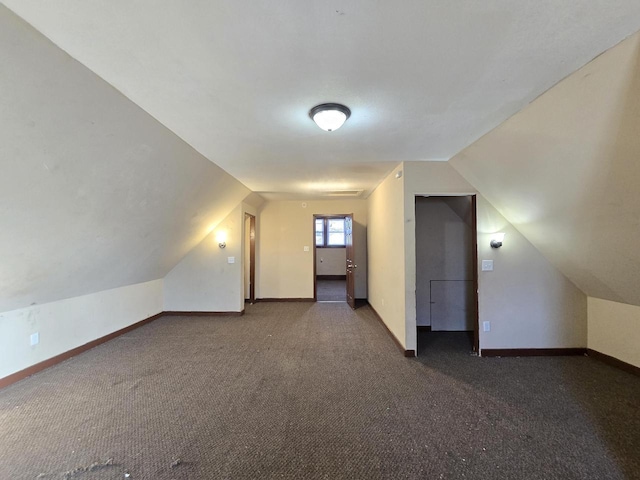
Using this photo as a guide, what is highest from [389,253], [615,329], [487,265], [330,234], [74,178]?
[74,178]

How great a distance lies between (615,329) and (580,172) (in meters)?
2.43

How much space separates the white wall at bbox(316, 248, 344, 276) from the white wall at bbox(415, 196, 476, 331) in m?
6.16

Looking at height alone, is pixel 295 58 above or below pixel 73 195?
above

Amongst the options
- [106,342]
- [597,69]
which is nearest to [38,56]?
[597,69]

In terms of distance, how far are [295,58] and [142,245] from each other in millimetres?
3536

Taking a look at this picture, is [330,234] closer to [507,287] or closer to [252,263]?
[252,263]

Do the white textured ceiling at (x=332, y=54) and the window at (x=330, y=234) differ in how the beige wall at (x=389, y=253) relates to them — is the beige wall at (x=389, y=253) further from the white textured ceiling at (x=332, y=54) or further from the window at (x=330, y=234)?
the window at (x=330, y=234)

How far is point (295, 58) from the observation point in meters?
1.65

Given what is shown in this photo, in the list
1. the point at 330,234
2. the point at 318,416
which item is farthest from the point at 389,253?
the point at 330,234

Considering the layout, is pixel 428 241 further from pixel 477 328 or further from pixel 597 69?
pixel 597 69

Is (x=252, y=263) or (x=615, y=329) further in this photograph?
(x=252, y=263)

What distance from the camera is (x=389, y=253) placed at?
4.43 m

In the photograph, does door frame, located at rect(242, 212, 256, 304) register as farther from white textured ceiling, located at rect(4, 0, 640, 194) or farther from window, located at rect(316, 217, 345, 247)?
window, located at rect(316, 217, 345, 247)

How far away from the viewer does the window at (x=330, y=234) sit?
1095 centimetres
